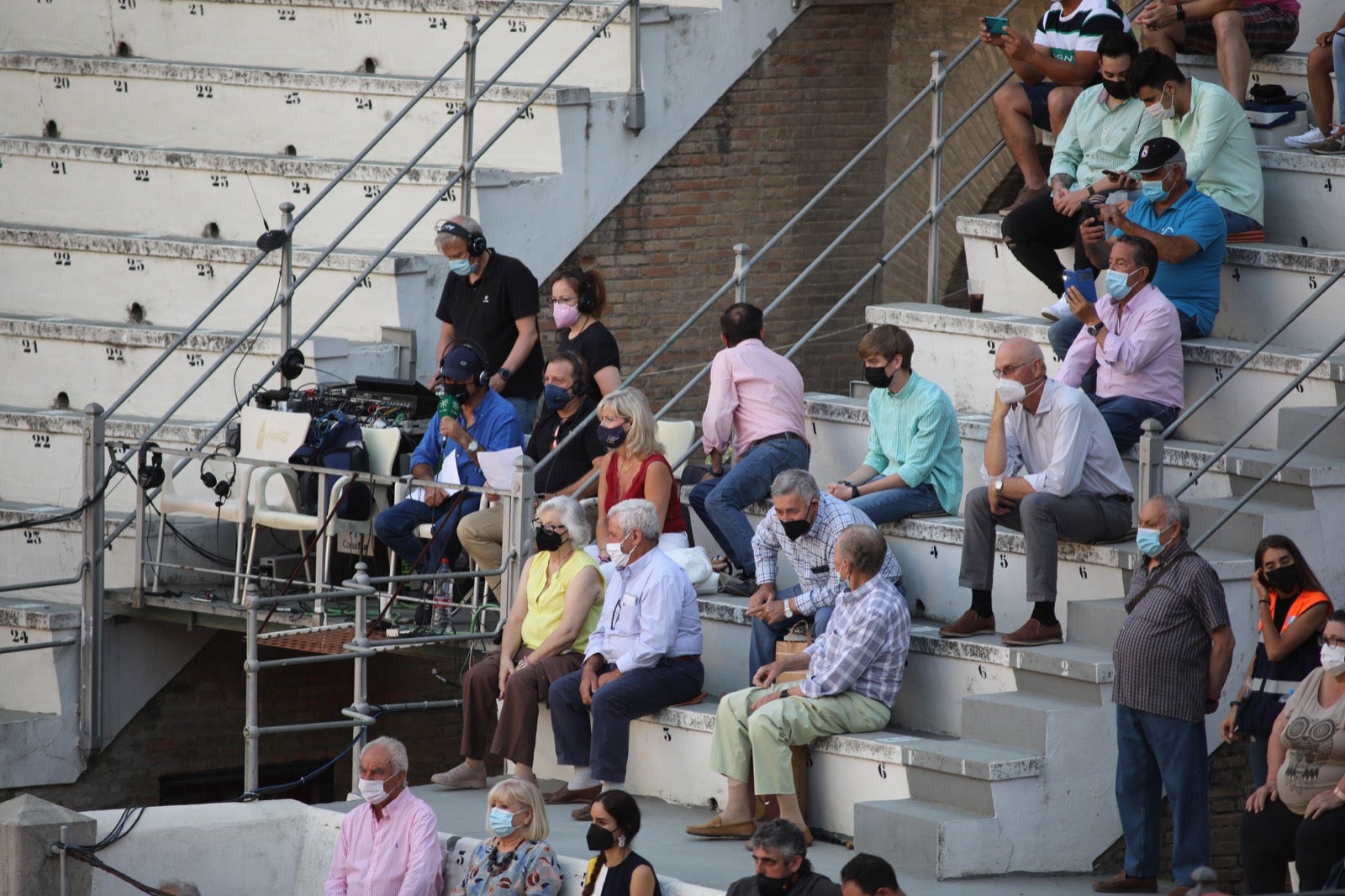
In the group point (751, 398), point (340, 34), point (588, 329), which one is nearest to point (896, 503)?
point (751, 398)

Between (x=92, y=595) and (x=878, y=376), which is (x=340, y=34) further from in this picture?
(x=878, y=376)

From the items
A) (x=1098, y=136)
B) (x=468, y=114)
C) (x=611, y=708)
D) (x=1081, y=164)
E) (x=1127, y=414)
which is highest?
(x=468, y=114)

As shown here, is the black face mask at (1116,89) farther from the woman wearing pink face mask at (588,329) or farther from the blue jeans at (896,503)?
the woman wearing pink face mask at (588,329)

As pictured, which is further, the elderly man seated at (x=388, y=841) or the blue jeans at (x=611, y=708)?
the blue jeans at (x=611, y=708)

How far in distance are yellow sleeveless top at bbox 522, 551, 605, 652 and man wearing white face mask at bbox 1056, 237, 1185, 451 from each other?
2.43m

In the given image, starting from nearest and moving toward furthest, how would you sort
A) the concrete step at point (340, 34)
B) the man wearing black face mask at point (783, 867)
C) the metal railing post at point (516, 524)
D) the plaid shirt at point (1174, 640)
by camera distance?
the man wearing black face mask at point (783, 867), the plaid shirt at point (1174, 640), the metal railing post at point (516, 524), the concrete step at point (340, 34)

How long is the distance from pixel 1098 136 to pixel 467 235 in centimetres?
326

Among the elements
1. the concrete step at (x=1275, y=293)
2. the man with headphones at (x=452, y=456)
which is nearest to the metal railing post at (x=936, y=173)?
the concrete step at (x=1275, y=293)

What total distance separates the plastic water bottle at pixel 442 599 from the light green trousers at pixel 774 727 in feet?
6.72

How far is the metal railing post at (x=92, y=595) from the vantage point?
11.1m

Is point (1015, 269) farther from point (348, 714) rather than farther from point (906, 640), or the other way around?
point (348, 714)

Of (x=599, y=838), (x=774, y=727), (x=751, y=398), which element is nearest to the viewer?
(x=599, y=838)

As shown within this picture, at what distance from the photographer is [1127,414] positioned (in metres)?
9.34

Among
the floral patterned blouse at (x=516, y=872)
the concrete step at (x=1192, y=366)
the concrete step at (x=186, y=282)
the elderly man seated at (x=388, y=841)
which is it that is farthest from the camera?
the concrete step at (x=186, y=282)
